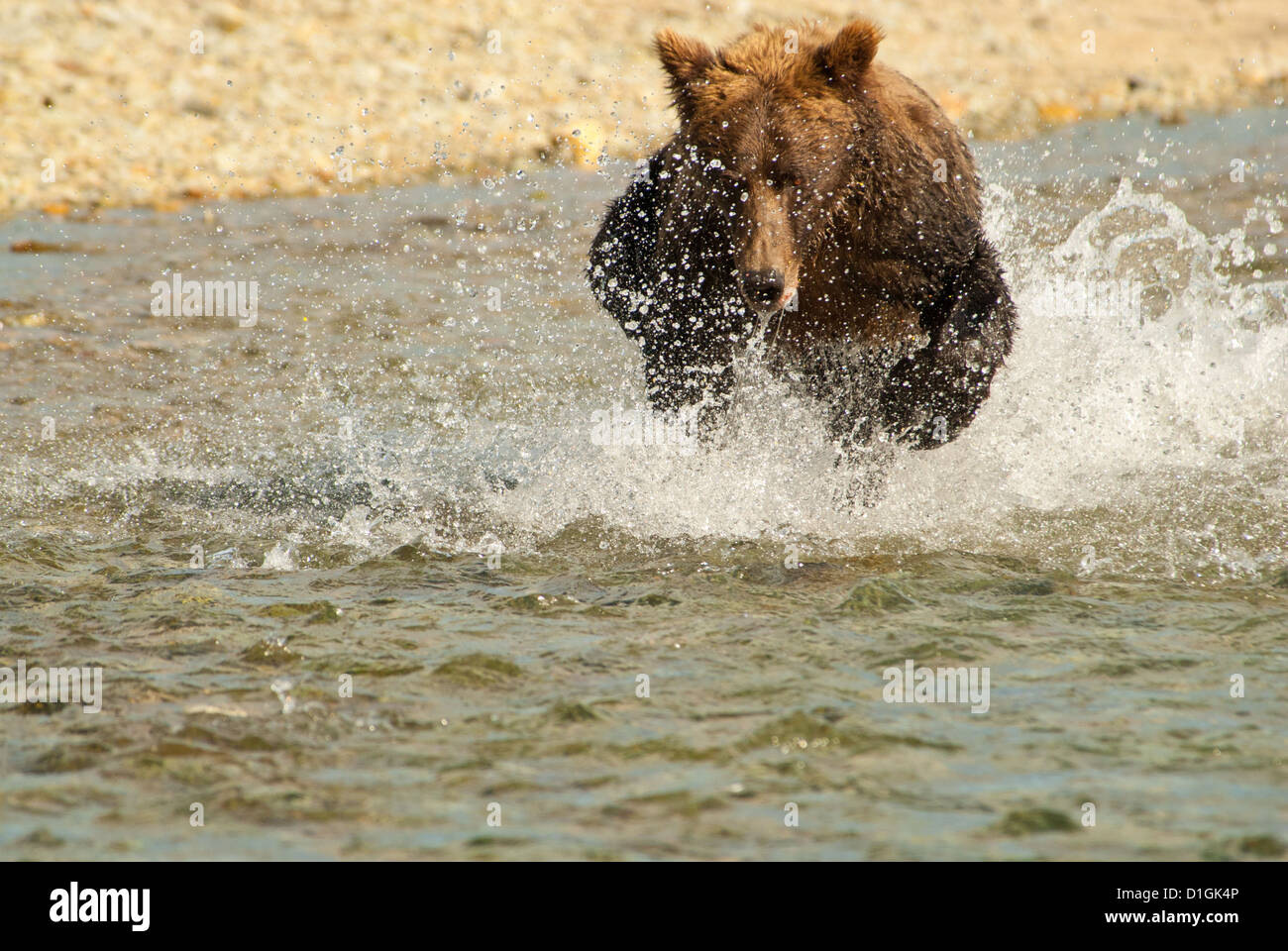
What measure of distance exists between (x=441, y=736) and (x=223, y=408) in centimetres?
462

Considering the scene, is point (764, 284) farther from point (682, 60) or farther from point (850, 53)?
point (682, 60)

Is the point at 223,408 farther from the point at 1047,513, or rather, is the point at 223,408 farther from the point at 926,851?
the point at 926,851

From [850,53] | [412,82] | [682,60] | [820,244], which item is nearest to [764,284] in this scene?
[820,244]

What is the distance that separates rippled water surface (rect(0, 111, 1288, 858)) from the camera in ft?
12.4

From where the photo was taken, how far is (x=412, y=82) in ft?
50.8

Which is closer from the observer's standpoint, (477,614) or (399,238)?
(477,614)

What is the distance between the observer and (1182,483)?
21.4 ft

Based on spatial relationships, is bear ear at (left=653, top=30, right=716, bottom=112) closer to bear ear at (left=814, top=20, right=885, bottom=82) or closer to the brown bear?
the brown bear

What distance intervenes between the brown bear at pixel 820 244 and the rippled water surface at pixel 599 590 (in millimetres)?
269

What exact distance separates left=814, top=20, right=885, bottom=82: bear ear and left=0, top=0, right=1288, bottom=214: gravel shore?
565 centimetres

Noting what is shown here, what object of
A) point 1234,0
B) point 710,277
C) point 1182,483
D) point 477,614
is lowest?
point 477,614

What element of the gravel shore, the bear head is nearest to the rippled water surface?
the bear head

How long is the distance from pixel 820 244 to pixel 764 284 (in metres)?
0.66
